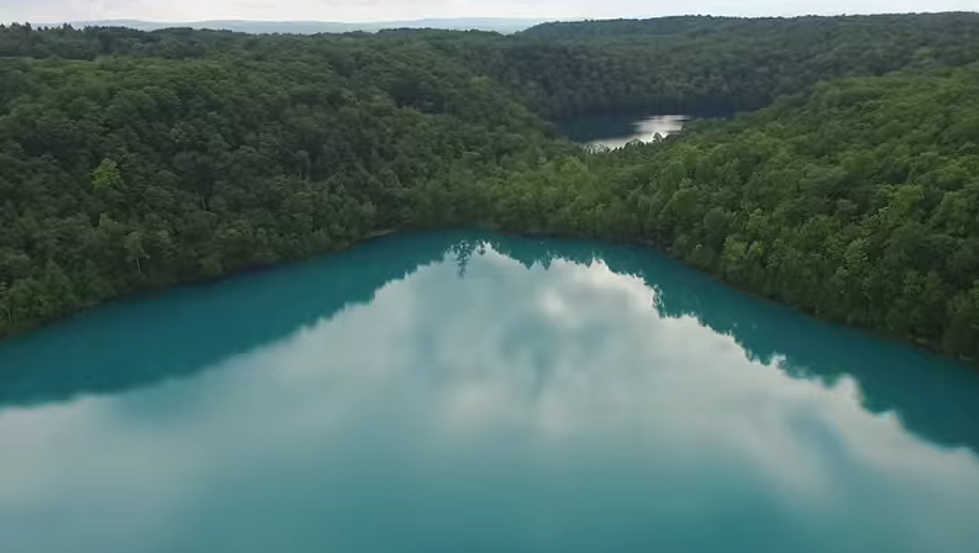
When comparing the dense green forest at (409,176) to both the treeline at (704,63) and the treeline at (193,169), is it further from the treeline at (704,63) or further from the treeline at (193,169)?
the treeline at (704,63)

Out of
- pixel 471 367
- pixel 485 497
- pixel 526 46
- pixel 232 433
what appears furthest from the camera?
pixel 526 46

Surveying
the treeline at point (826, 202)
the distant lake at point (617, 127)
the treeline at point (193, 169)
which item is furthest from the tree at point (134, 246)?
the distant lake at point (617, 127)

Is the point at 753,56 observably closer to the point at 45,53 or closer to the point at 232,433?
the point at 45,53

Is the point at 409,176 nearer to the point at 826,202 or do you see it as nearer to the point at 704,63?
the point at 826,202

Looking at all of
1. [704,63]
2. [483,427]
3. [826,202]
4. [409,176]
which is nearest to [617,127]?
[704,63]

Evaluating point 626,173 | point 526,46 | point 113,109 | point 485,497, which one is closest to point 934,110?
point 626,173

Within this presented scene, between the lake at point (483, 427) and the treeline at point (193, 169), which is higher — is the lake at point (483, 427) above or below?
below
